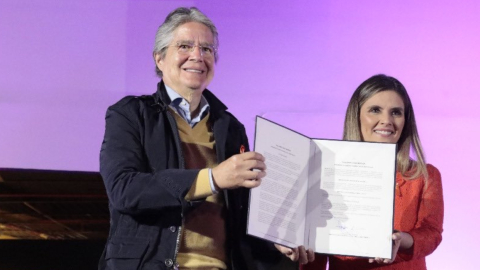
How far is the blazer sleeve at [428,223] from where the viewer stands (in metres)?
2.16

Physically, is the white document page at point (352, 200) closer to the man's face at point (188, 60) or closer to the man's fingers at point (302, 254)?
the man's fingers at point (302, 254)

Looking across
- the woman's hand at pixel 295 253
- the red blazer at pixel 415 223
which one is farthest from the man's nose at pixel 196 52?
the red blazer at pixel 415 223

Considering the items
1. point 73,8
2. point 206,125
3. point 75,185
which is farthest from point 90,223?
point 206,125

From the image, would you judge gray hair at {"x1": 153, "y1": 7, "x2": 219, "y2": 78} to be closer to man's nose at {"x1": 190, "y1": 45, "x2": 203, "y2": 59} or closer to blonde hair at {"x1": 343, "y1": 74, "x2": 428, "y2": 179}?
man's nose at {"x1": 190, "y1": 45, "x2": 203, "y2": 59}

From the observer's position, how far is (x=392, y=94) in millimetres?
2332

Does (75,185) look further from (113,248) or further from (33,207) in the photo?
(113,248)

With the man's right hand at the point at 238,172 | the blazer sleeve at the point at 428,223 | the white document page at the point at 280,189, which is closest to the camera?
the man's right hand at the point at 238,172

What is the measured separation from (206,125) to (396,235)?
23.9 inches

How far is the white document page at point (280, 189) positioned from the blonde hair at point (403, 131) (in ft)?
1.26

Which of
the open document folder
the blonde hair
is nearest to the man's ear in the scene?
the open document folder

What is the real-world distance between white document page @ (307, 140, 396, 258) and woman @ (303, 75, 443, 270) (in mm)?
100

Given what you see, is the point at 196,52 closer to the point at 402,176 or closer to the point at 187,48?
the point at 187,48

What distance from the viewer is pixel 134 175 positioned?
1.65 m

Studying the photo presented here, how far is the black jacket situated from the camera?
163 cm
